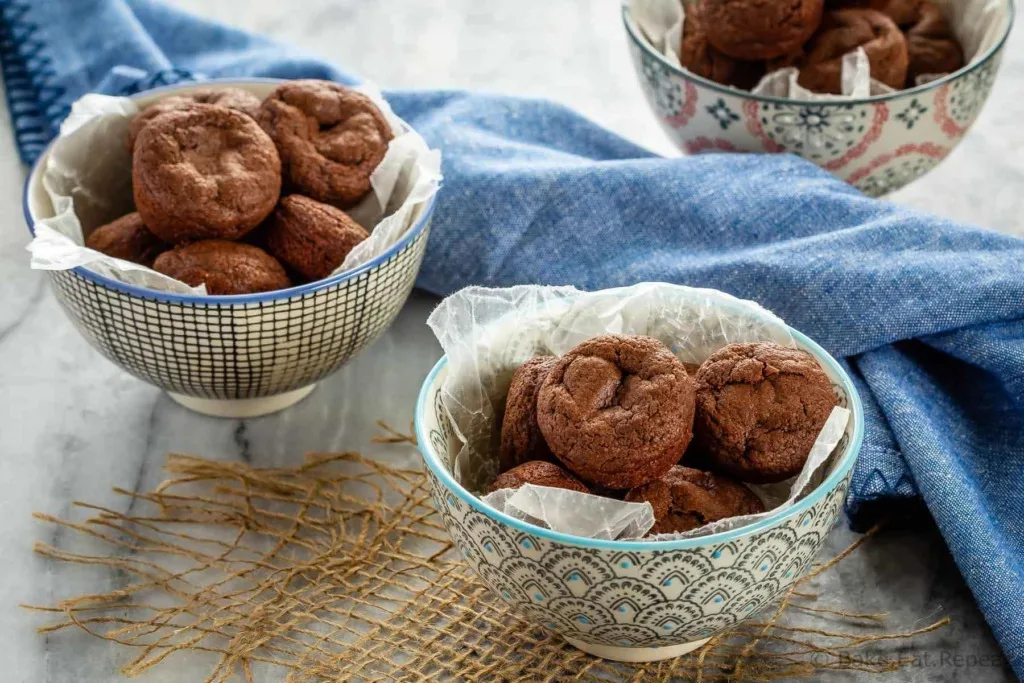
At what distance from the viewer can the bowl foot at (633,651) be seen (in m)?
0.85

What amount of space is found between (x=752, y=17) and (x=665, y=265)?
0.89ft

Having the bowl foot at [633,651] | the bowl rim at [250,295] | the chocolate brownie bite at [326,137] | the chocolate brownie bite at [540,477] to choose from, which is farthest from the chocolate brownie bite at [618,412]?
the chocolate brownie bite at [326,137]

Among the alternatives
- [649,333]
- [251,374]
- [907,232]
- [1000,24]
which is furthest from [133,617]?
[1000,24]

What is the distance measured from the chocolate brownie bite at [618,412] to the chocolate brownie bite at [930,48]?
0.64m

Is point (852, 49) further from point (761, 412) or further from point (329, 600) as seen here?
point (329, 600)

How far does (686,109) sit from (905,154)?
231 mm

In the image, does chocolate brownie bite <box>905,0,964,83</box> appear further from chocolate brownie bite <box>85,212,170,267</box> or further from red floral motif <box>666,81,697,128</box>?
chocolate brownie bite <box>85,212,170,267</box>

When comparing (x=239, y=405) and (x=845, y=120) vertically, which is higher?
(x=845, y=120)

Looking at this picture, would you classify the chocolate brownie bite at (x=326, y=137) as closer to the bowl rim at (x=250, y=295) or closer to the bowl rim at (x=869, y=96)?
the bowl rim at (x=250, y=295)

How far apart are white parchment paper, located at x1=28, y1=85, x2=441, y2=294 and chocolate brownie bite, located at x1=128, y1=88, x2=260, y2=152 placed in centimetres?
3

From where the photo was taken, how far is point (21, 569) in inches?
38.4

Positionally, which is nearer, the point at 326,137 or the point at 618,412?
the point at 618,412

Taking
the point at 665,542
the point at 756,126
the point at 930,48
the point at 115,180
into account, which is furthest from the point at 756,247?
the point at 115,180

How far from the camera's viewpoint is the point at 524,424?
85 centimetres
